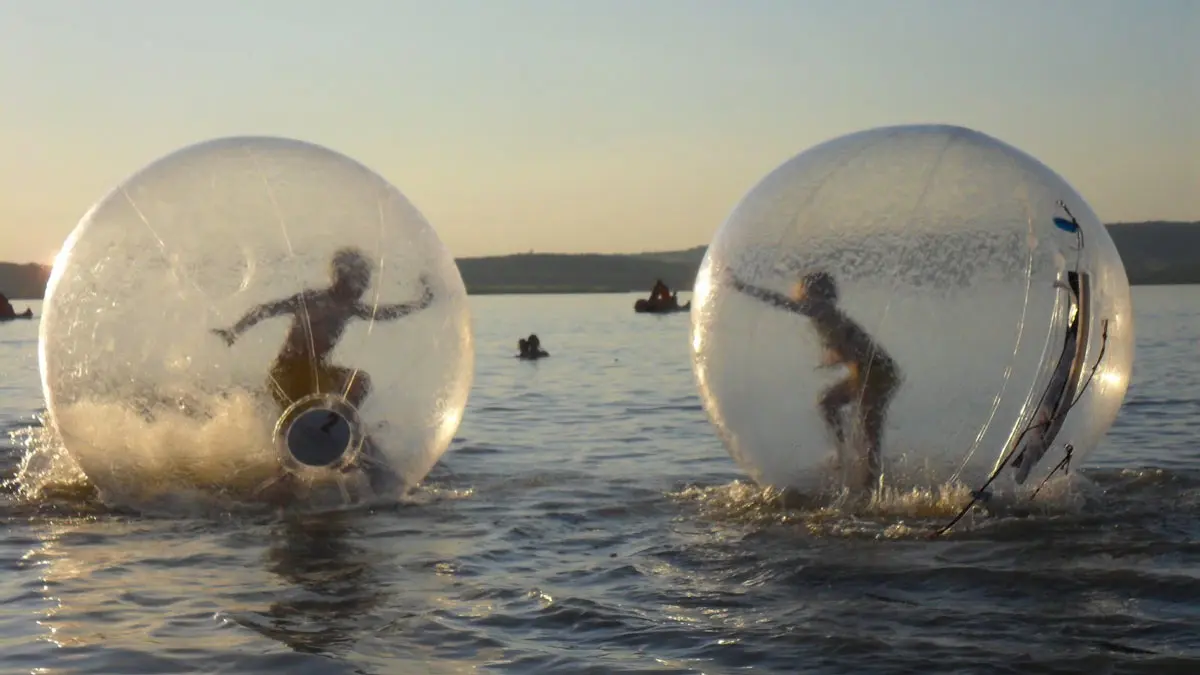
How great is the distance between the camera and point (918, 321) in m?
9.62

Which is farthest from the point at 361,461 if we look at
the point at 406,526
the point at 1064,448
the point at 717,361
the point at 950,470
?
the point at 1064,448

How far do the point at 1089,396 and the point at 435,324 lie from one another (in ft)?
15.2

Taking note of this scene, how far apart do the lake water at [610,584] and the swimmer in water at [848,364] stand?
0.61 metres

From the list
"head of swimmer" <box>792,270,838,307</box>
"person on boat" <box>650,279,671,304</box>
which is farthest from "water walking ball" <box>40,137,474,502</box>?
"person on boat" <box>650,279,671,304</box>

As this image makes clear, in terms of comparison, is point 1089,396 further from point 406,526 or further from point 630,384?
point 630,384

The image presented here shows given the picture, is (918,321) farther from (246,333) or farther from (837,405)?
(246,333)

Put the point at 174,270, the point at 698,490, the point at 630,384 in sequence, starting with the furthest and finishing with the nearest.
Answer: the point at 630,384
the point at 698,490
the point at 174,270

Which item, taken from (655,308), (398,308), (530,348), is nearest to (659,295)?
(655,308)

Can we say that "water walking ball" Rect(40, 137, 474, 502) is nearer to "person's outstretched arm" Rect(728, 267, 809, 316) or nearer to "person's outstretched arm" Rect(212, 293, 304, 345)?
"person's outstretched arm" Rect(212, 293, 304, 345)

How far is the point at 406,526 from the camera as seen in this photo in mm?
10477

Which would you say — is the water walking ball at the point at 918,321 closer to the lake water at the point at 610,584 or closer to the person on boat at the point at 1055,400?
the person on boat at the point at 1055,400

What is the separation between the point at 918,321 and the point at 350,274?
398cm

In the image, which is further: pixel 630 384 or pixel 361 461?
pixel 630 384

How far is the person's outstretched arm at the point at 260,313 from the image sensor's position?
1018 cm
